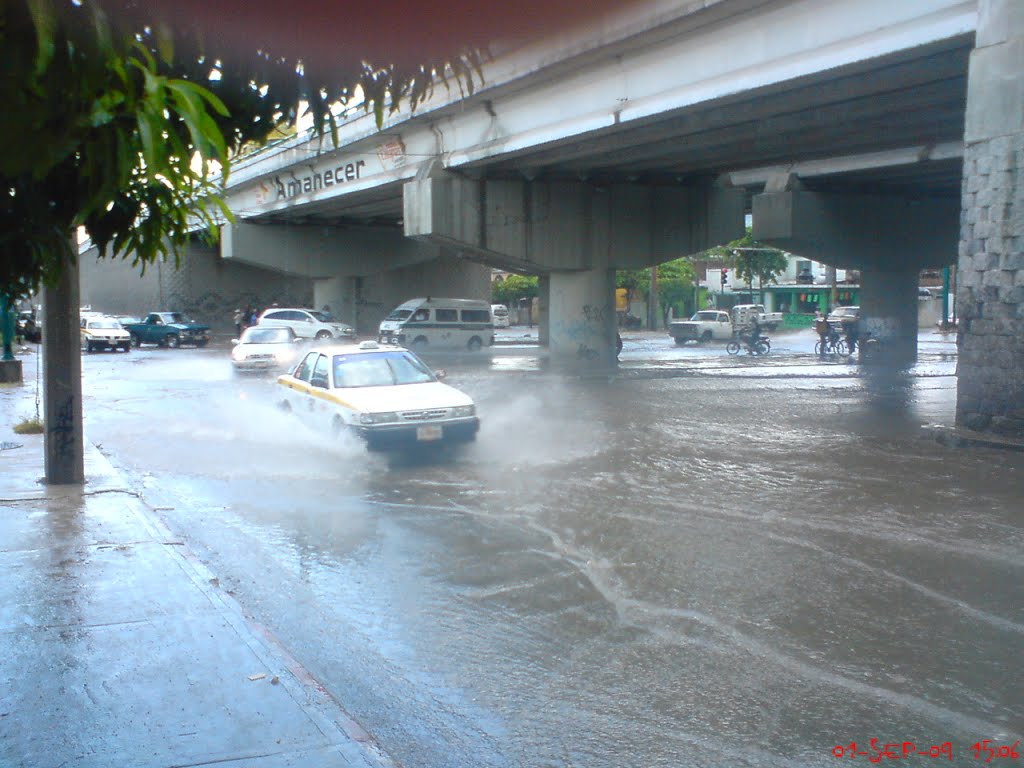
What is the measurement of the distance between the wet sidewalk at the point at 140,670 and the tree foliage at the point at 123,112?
6.70ft

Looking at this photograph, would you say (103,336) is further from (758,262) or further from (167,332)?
(758,262)

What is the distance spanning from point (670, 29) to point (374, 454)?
1039 cm

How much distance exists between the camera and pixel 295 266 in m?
50.2

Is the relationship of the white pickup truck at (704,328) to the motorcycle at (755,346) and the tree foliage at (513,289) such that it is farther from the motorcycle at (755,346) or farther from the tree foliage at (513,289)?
the tree foliage at (513,289)

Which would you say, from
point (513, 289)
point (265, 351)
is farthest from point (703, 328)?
point (513, 289)

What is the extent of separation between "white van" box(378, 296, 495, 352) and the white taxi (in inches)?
996

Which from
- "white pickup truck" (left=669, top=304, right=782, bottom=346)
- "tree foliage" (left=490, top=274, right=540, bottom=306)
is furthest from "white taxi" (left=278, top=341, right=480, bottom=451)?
"tree foliage" (left=490, top=274, right=540, bottom=306)

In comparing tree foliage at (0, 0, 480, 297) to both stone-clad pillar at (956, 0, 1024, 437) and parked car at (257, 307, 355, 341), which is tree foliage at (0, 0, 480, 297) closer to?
stone-clad pillar at (956, 0, 1024, 437)

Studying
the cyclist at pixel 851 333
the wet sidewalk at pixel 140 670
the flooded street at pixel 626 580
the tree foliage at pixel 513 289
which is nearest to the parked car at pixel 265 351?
the flooded street at pixel 626 580

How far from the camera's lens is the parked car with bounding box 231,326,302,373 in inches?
1146

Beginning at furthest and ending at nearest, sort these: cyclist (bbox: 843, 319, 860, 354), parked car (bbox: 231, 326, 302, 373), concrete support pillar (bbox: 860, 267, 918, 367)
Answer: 1. cyclist (bbox: 843, 319, 860, 354)
2. concrete support pillar (bbox: 860, 267, 918, 367)
3. parked car (bbox: 231, 326, 302, 373)

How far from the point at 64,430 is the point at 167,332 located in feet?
118

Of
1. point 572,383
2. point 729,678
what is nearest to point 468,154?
point 572,383

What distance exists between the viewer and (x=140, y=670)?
536cm
